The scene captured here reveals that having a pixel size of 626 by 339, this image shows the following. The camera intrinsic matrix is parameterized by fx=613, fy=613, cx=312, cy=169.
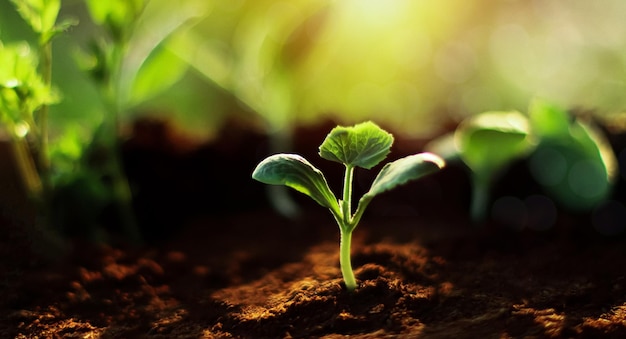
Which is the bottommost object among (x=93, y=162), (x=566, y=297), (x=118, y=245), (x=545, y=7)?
(x=566, y=297)

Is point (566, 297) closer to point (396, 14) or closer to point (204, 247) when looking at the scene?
point (204, 247)

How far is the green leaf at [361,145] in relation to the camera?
0.65 meters

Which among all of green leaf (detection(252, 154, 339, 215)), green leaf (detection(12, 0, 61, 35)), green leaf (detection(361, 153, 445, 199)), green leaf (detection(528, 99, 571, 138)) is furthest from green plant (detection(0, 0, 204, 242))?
green leaf (detection(528, 99, 571, 138))

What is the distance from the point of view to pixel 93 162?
1.13 metres

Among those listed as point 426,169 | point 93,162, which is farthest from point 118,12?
point 426,169

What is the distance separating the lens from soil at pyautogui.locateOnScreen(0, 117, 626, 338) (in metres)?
0.65

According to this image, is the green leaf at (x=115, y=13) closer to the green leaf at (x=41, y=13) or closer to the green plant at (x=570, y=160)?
the green leaf at (x=41, y=13)

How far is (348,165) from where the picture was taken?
2.21 feet

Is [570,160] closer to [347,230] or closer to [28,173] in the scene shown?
[347,230]

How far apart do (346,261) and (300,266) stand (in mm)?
177

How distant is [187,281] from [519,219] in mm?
566

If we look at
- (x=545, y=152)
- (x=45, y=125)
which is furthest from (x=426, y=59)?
(x=45, y=125)

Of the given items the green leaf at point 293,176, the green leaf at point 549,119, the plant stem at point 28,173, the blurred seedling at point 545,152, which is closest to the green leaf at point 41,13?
the plant stem at point 28,173

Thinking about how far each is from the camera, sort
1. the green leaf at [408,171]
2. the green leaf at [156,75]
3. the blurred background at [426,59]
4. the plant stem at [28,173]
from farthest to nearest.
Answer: the blurred background at [426,59] < the green leaf at [156,75] < the plant stem at [28,173] < the green leaf at [408,171]
